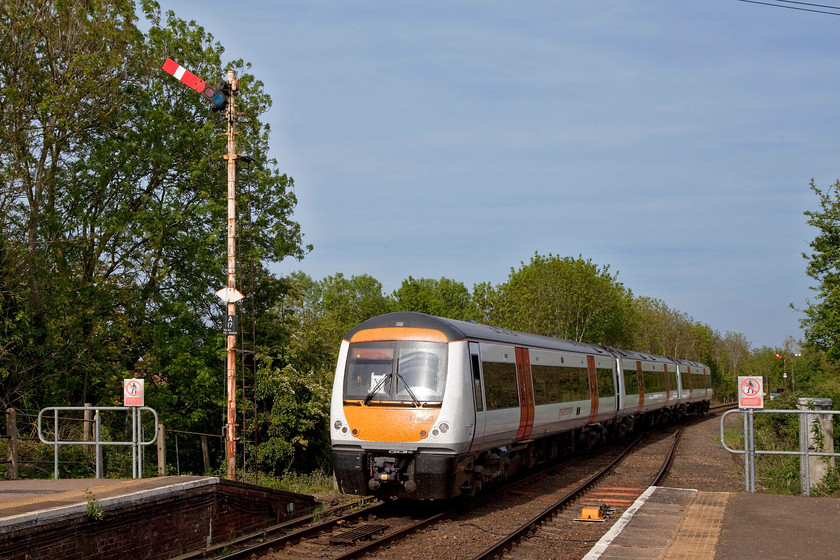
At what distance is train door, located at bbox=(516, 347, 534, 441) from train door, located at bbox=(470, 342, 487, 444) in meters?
2.12

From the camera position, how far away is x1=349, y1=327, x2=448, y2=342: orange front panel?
12.4 m

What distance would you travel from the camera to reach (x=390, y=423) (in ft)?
39.7

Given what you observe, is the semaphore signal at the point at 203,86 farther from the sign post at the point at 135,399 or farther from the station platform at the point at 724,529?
the station platform at the point at 724,529

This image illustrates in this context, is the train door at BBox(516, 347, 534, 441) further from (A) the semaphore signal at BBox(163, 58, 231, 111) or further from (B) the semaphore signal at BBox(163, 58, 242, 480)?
(A) the semaphore signal at BBox(163, 58, 231, 111)

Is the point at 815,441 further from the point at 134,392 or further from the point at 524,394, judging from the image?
the point at 134,392

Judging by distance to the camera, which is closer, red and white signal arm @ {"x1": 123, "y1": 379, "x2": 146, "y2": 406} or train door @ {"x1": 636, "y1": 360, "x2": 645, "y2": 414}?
red and white signal arm @ {"x1": 123, "y1": 379, "x2": 146, "y2": 406}

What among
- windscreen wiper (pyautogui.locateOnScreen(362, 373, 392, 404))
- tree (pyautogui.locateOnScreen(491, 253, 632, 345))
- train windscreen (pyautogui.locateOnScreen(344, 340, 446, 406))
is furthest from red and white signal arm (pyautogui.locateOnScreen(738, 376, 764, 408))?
tree (pyautogui.locateOnScreen(491, 253, 632, 345))

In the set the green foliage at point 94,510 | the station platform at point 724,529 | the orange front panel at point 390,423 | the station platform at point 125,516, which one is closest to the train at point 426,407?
the orange front panel at point 390,423

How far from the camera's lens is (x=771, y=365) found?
78250mm

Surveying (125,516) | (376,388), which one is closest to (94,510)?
(125,516)

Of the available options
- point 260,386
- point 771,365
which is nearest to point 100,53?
point 260,386

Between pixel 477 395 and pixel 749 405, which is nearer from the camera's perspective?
pixel 749 405

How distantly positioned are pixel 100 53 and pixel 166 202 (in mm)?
4915

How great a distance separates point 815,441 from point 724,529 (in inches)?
177
